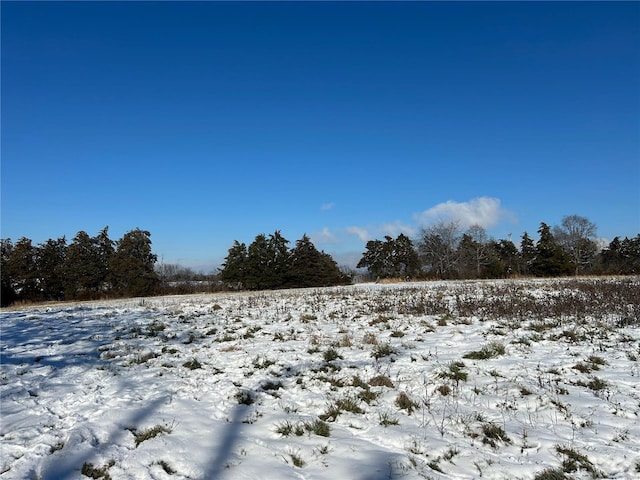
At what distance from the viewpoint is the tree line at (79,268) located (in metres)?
38.4

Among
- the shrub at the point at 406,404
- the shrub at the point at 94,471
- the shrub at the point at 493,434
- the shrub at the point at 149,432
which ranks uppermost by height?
the shrub at the point at 406,404

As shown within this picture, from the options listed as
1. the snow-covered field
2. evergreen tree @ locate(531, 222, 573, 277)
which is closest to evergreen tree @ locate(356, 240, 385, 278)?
evergreen tree @ locate(531, 222, 573, 277)

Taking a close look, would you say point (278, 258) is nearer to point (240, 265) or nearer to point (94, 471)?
point (240, 265)

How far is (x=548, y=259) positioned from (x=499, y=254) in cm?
1404

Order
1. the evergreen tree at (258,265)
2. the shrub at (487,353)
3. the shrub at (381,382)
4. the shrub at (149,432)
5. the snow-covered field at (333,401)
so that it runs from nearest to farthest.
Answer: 1. the snow-covered field at (333,401)
2. the shrub at (149,432)
3. the shrub at (381,382)
4. the shrub at (487,353)
5. the evergreen tree at (258,265)

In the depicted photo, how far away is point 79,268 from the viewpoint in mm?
40562

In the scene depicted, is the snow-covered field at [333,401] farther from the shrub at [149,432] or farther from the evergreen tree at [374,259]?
the evergreen tree at [374,259]

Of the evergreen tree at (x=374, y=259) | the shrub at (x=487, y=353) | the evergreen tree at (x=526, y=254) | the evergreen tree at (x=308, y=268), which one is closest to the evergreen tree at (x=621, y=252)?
the evergreen tree at (x=526, y=254)

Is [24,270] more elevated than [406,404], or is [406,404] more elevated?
[24,270]

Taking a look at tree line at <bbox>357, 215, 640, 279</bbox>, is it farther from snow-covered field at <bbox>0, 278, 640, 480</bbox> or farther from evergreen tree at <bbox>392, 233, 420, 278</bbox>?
snow-covered field at <bbox>0, 278, 640, 480</bbox>

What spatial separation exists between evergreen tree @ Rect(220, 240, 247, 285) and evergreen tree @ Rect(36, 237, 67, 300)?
17115 mm

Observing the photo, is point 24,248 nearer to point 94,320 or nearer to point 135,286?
point 135,286

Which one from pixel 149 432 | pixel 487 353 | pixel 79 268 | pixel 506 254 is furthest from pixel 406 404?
pixel 506 254

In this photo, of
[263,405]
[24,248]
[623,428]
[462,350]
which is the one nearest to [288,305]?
[462,350]
